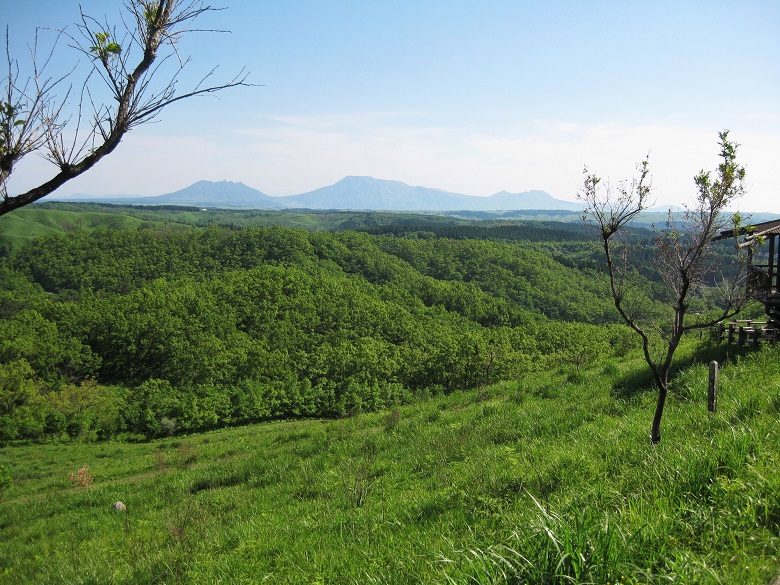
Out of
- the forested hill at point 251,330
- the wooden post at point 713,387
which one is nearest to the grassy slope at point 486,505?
the wooden post at point 713,387

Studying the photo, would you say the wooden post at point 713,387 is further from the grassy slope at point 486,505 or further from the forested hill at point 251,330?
the forested hill at point 251,330

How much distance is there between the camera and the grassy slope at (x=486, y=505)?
113 inches

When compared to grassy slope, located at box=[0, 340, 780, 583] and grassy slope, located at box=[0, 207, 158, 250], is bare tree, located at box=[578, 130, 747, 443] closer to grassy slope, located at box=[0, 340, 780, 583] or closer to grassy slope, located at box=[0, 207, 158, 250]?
grassy slope, located at box=[0, 340, 780, 583]

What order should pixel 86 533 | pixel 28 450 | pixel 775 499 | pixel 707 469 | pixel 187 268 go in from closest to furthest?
pixel 775 499, pixel 707 469, pixel 86 533, pixel 28 450, pixel 187 268

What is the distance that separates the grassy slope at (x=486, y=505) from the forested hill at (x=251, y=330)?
393 inches

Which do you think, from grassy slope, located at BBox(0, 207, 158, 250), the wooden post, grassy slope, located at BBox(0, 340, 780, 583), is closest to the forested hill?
grassy slope, located at BBox(0, 340, 780, 583)

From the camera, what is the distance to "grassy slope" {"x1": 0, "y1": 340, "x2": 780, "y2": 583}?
9.38 feet

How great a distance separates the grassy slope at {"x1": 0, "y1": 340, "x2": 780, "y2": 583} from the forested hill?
9992 millimetres

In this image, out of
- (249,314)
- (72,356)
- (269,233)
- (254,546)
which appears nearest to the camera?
(254,546)

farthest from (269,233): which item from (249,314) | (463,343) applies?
(463,343)

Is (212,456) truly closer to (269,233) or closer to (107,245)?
(269,233)

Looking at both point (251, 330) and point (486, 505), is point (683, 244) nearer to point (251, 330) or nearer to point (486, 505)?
point (486, 505)

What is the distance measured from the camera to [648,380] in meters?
11.0

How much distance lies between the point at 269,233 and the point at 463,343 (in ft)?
246
